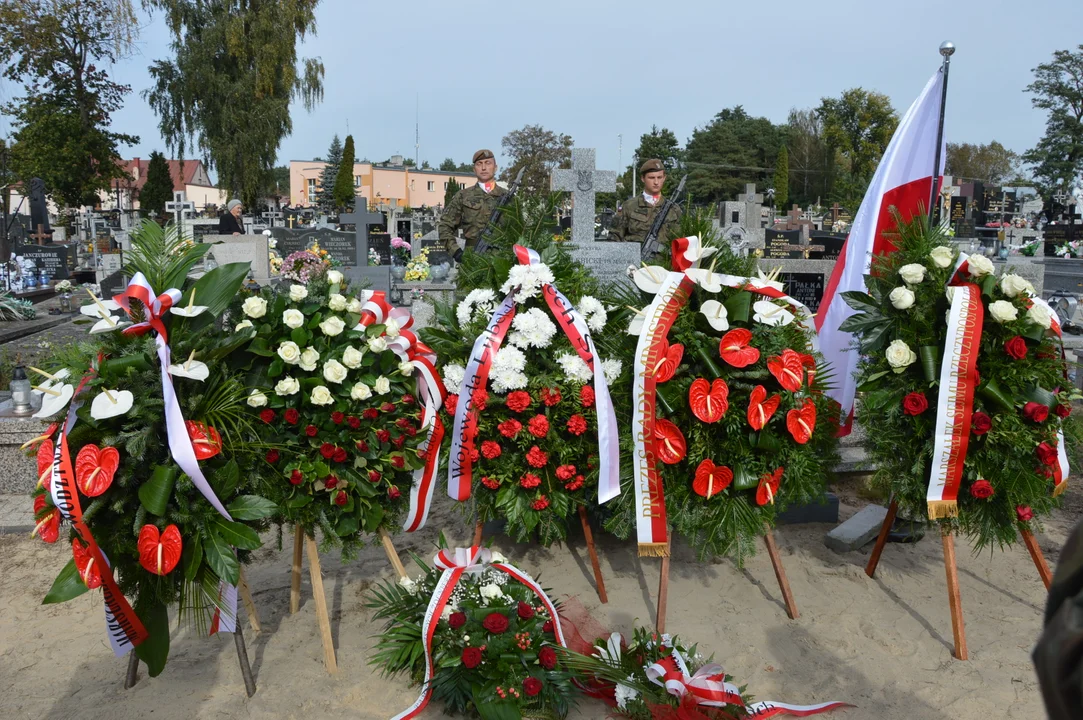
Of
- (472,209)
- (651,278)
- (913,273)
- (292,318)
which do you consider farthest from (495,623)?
(472,209)

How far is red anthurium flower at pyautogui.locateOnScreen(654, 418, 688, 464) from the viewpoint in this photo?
12.4 feet

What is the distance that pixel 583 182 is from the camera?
677 centimetres

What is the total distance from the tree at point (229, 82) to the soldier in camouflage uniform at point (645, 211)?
25295mm

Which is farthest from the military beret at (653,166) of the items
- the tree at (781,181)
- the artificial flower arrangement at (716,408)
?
the tree at (781,181)

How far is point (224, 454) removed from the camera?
326cm

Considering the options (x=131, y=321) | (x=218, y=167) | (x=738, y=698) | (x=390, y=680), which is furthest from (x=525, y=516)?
(x=218, y=167)

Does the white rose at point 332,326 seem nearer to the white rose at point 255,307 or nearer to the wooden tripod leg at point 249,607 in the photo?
the white rose at point 255,307

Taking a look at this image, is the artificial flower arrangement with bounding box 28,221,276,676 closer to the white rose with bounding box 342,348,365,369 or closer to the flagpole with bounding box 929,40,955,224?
the white rose with bounding box 342,348,365,369

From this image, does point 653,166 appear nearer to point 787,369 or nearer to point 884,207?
point 884,207

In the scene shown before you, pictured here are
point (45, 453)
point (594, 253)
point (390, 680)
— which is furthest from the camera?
point (594, 253)

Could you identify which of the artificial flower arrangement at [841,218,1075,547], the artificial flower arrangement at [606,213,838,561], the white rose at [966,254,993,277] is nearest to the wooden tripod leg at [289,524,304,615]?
the artificial flower arrangement at [606,213,838,561]

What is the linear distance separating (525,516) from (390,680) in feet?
3.14

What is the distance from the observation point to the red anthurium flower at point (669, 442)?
3.78 metres

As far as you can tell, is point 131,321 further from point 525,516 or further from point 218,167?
point 218,167
